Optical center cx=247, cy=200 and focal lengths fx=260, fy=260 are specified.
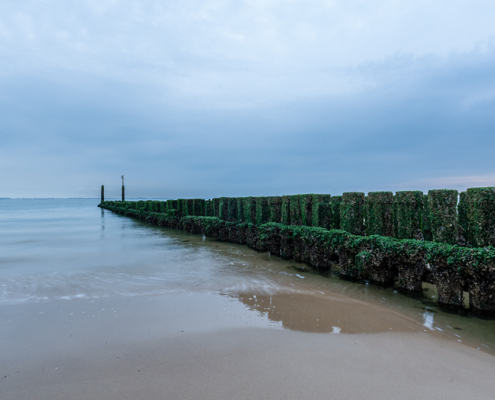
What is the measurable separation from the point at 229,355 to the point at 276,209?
646cm

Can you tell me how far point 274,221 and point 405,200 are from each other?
4.41 m

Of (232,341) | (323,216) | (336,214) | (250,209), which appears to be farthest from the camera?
(250,209)

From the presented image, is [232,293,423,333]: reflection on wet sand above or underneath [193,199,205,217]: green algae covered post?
underneath

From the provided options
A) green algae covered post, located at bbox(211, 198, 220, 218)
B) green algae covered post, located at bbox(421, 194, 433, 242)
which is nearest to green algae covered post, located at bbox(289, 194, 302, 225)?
green algae covered post, located at bbox(421, 194, 433, 242)

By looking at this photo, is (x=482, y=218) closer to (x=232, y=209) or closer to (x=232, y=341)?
(x=232, y=341)

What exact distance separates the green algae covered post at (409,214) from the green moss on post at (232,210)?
7.20 metres

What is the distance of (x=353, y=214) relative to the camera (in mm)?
6426

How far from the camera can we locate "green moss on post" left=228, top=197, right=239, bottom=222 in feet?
38.8

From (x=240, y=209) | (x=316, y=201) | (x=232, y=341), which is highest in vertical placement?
(x=316, y=201)

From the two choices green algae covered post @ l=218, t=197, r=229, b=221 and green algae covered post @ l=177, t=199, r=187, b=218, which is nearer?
green algae covered post @ l=218, t=197, r=229, b=221

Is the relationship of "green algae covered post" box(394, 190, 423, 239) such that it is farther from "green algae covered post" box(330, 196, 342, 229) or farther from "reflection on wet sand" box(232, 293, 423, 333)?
"reflection on wet sand" box(232, 293, 423, 333)

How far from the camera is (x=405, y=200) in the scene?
553 cm

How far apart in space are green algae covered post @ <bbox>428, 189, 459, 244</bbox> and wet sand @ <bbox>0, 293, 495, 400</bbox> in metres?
1.80

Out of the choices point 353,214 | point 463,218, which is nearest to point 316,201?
point 353,214
